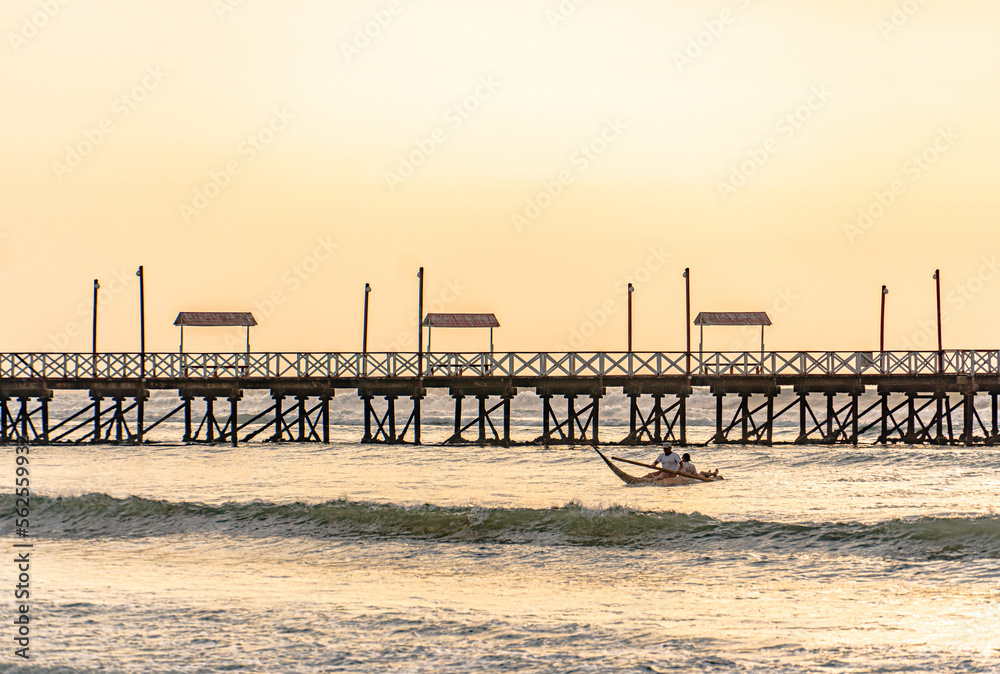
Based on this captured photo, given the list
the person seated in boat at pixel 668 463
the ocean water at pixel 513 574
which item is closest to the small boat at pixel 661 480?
the person seated in boat at pixel 668 463

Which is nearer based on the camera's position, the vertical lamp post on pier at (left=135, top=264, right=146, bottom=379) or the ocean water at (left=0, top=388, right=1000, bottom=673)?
the ocean water at (left=0, top=388, right=1000, bottom=673)

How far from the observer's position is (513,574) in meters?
16.1

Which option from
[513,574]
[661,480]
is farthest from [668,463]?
[513,574]

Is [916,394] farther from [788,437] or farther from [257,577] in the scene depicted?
[257,577]

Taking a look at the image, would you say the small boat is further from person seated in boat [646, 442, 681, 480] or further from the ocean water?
the ocean water

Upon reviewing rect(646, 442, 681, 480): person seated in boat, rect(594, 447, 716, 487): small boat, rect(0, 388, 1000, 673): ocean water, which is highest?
rect(646, 442, 681, 480): person seated in boat

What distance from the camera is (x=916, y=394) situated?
41.8 meters

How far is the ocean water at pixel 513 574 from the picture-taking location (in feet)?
36.1

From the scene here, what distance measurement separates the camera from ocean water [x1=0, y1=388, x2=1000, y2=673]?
10992mm

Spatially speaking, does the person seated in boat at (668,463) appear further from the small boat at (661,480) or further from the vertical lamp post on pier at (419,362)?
the vertical lamp post on pier at (419,362)

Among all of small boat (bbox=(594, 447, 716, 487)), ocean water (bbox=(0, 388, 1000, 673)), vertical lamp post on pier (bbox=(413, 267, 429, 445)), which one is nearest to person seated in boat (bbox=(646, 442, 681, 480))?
small boat (bbox=(594, 447, 716, 487))

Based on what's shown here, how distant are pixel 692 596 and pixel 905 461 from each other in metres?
23.7

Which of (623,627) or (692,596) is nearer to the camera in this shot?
(623,627)

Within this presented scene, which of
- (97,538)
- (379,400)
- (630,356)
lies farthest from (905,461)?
(379,400)
